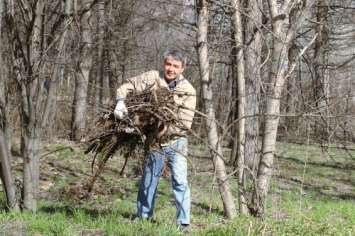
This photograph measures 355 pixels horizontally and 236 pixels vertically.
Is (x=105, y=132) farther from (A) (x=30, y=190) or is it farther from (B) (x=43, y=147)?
(B) (x=43, y=147)

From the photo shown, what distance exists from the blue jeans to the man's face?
62 centimetres

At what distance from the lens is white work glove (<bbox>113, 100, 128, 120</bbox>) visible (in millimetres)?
4422

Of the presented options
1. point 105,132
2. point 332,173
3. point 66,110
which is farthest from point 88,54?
point 105,132

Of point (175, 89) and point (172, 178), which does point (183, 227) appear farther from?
point (175, 89)

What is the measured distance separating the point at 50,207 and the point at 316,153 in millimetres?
12328

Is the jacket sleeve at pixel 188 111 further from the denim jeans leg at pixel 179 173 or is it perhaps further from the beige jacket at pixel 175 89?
the denim jeans leg at pixel 179 173

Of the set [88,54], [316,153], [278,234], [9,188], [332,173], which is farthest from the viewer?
[316,153]

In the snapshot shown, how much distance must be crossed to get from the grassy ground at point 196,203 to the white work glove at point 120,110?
834 mm

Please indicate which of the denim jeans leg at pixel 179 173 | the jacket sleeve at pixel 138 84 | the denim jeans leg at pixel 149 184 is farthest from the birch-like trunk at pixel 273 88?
the jacket sleeve at pixel 138 84

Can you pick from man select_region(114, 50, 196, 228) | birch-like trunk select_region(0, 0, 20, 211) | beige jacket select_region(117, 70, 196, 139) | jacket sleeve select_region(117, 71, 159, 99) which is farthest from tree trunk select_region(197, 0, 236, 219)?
birch-like trunk select_region(0, 0, 20, 211)

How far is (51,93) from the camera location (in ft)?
19.2

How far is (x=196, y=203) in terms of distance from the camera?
8.34m

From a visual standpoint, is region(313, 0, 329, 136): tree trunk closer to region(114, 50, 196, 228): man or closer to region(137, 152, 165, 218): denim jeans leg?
region(114, 50, 196, 228): man

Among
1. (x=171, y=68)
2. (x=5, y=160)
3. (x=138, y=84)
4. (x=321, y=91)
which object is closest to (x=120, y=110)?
(x=138, y=84)
